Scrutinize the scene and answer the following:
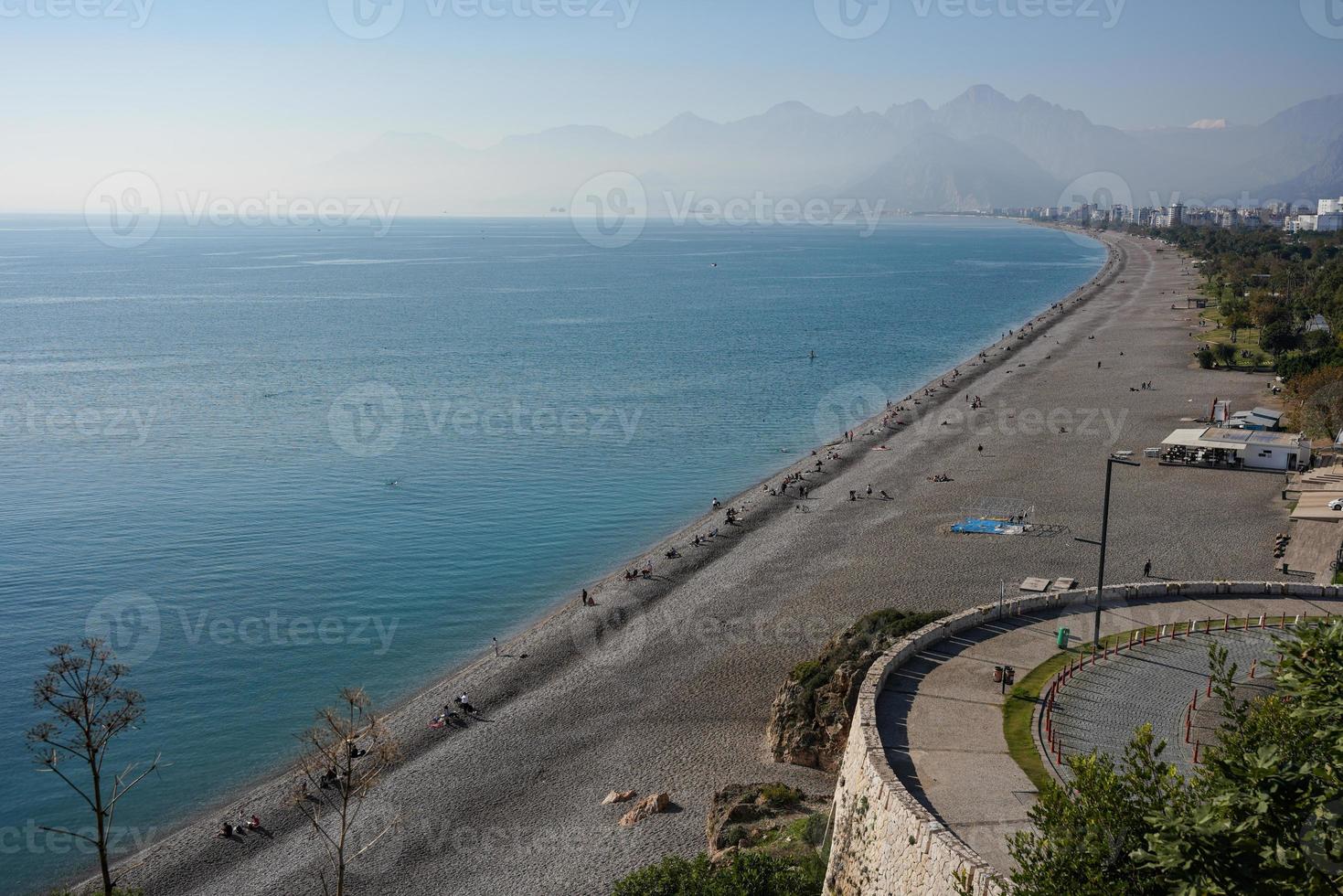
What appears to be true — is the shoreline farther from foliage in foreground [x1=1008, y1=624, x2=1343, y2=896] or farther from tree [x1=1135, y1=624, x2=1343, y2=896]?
tree [x1=1135, y1=624, x2=1343, y2=896]

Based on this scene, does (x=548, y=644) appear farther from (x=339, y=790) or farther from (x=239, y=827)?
(x=239, y=827)

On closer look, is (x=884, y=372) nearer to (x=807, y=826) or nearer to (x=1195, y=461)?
(x=1195, y=461)

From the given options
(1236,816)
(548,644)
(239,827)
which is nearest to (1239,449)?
(548,644)

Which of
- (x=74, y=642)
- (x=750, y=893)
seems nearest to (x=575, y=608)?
(x=74, y=642)

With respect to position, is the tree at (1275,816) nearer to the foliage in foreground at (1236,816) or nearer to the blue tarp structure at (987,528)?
the foliage in foreground at (1236,816)

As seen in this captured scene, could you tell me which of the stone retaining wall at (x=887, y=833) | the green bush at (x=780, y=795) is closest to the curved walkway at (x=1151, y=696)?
the stone retaining wall at (x=887, y=833)

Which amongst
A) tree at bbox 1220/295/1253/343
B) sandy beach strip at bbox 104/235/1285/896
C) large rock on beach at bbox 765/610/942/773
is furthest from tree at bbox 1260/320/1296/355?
large rock on beach at bbox 765/610/942/773
